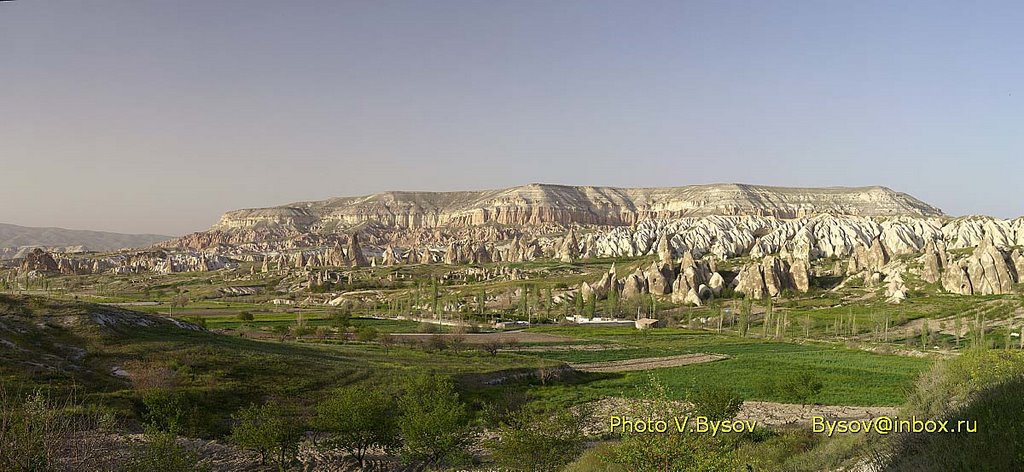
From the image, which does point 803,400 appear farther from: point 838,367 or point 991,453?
point 991,453

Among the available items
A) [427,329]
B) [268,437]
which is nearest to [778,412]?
[268,437]

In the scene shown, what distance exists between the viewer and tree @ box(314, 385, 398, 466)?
24.9m

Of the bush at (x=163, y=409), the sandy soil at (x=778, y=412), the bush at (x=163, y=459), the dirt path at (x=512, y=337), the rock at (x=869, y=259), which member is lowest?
the dirt path at (x=512, y=337)

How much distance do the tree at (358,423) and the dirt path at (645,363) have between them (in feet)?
109

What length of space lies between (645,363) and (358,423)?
43732 mm

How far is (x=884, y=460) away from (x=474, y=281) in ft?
490

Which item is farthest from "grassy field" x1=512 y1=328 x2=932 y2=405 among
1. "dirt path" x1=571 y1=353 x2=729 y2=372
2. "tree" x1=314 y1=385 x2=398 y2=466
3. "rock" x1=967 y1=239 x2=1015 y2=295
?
"rock" x1=967 y1=239 x2=1015 y2=295

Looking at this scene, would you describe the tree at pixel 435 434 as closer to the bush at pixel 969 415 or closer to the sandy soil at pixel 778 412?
the sandy soil at pixel 778 412

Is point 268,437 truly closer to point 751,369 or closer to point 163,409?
point 163,409

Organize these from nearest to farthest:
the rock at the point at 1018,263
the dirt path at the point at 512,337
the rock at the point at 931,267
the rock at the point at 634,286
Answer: the dirt path at the point at 512,337 → the rock at the point at 1018,263 → the rock at the point at 931,267 → the rock at the point at 634,286

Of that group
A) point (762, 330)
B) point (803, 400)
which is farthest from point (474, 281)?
point (803, 400)

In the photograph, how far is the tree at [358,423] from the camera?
81.8ft

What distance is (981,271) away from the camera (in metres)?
108

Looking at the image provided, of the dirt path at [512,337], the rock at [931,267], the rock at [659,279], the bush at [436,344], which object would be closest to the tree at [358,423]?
the bush at [436,344]
